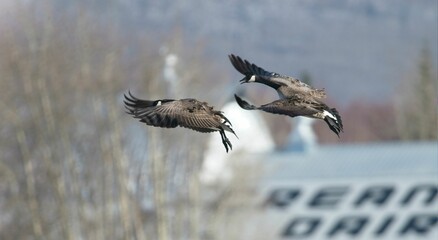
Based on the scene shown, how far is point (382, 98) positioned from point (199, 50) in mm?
66825

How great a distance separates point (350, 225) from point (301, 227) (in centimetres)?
139

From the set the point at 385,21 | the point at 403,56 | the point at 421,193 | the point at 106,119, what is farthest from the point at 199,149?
the point at 385,21

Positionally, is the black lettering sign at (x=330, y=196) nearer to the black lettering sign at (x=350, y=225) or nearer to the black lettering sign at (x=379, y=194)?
the black lettering sign at (x=350, y=225)

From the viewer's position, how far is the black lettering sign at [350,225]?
59.0m

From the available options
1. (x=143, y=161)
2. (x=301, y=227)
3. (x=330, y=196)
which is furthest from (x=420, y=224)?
(x=143, y=161)

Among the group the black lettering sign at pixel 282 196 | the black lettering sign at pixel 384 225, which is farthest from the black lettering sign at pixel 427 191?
the black lettering sign at pixel 282 196

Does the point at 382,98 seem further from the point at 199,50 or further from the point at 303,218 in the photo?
the point at 199,50

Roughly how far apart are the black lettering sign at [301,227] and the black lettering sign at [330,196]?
47cm

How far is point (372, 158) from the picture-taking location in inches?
2415

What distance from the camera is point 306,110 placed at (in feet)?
51.0

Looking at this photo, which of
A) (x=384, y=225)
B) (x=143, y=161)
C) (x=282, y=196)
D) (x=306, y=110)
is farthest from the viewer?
(x=282, y=196)

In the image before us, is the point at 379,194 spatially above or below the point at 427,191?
above

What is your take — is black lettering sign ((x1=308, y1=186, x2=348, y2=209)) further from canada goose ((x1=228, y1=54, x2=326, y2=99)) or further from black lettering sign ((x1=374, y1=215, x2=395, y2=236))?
canada goose ((x1=228, y1=54, x2=326, y2=99))

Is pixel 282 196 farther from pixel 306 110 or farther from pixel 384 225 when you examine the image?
pixel 306 110
